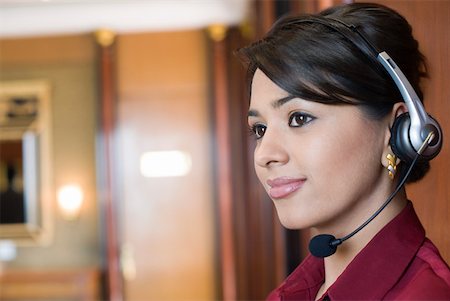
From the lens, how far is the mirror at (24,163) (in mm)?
6316

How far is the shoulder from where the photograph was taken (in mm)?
644

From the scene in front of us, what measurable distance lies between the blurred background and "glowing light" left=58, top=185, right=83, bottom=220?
0.03 ft

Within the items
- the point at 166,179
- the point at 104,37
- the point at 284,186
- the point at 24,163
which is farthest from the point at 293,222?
the point at 24,163

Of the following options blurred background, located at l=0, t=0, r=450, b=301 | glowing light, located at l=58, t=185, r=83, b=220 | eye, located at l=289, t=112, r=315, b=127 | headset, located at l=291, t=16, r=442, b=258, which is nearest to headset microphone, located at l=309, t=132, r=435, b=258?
headset, located at l=291, t=16, r=442, b=258

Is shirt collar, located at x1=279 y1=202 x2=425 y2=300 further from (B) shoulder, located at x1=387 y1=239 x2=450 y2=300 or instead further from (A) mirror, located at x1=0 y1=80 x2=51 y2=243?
(A) mirror, located at x1=0 y1=80 x2=51 y2=243

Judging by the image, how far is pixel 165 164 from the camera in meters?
6.37

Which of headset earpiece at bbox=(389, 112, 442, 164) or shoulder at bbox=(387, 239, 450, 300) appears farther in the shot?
headset earpiece at bbox=(389, 112, 442, 164)

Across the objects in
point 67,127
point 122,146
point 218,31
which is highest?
point 218,31

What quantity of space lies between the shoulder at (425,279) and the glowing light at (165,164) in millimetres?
5637

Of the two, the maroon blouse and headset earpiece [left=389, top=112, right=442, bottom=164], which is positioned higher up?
headset earpiece [left=389, top=112, right=442, bottom=164]

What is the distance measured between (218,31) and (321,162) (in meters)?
5.57

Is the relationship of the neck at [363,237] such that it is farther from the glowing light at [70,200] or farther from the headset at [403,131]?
the glowing light at [70,200]

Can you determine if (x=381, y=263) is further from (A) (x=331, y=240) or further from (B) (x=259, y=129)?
(B) (x=259, y=129)

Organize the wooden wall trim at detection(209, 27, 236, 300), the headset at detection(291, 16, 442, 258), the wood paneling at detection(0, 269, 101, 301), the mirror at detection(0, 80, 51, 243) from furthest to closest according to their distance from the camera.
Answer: the mirror at detection(0, 80, 51, 243), the wooden wall trim at detection(209, 27, 236, 300), the wood paneling at detection(0, 269, 101, 301), the headset at detection(291, 16, 442, 258)
